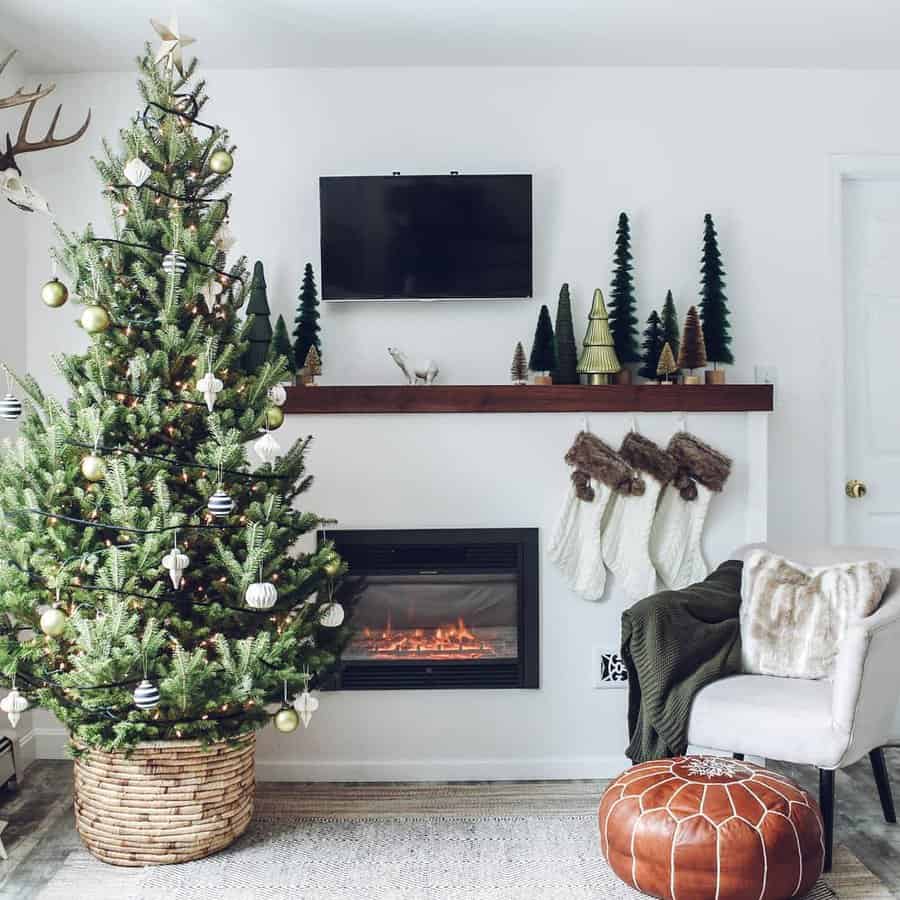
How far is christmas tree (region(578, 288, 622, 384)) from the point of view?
11.0 feet

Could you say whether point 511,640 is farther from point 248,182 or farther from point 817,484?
point 248,182

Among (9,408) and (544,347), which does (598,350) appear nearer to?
(544,347)

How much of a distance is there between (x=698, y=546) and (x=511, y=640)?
2.35 ft

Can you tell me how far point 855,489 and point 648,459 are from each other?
0.95m

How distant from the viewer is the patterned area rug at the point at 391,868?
2434 mm

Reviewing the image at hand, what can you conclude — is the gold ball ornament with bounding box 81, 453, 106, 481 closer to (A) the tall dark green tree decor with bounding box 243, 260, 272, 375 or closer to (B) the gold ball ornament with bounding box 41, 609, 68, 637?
(B) the gold ball ornament with bounding box 41, 609, 68, 637

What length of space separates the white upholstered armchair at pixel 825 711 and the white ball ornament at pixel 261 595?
123 cm

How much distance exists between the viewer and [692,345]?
11.1 feet

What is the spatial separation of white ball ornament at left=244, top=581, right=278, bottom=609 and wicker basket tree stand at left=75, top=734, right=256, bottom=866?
422mm

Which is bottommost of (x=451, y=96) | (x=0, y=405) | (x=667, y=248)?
(x=0, y=405)

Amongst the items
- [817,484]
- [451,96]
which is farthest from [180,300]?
[817,484]

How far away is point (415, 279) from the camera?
3.45 meters

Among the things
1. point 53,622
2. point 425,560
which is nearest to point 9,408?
point 53,622

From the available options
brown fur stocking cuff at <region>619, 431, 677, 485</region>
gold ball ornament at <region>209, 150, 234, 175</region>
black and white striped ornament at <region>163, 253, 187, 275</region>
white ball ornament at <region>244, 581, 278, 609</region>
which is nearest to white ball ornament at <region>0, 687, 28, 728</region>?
white ball ornament at <region>244, 581, 278, 609</region>
